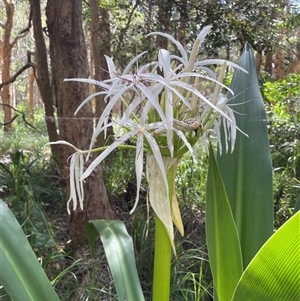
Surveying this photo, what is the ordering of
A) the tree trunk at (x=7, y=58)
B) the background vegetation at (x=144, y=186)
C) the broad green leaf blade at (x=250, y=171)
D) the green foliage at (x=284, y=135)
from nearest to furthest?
the broad green leaf blade at (x=250, y=171)
the background vegetation at (x=144, y=186)
the green foliage at (x=284, y=135)
the tree trunk at (x=7, y=58)

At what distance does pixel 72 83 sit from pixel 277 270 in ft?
3.78

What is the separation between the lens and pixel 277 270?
0.37 metres

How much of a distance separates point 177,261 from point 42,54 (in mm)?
1708

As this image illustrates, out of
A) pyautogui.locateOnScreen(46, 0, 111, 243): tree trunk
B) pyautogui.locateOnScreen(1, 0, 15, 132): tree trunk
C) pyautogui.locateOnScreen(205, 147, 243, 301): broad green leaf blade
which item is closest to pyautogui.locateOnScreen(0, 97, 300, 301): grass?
pyautogui.locateOnScreen(46, 0, 111, 243): tree trunk

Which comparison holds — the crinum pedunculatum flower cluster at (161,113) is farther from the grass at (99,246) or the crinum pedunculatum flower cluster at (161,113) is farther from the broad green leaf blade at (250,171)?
the grass at (99,246)

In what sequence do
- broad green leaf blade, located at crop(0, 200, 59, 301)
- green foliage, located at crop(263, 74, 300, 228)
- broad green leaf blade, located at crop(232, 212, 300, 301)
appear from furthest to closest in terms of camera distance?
green foliage, located at crop(263, 74, 300, 228) → broad green leaf blade, located at crop(0, 200, 59, 301) → broad green leaf blade, located at crop(232, 212, 300, 301)

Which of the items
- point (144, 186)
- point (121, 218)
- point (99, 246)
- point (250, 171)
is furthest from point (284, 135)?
point (250, 171)

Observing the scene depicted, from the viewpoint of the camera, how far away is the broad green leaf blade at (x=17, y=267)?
0.45 m

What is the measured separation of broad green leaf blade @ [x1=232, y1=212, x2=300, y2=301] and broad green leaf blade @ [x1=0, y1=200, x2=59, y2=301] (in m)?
0.25

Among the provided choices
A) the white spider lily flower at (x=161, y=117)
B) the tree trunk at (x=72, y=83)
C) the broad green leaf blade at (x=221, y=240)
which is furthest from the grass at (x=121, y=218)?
the white spider lily flower at (x=161, y=117)

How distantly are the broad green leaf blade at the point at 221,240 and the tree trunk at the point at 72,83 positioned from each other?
2.80 ft

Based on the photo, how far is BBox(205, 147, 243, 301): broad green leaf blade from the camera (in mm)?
544

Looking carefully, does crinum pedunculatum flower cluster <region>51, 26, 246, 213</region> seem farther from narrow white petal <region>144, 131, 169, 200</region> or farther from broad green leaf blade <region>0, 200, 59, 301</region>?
broad green leaf blade <region>0, 200, 59, 301</region>

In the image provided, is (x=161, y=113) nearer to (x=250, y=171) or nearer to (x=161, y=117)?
(x=161, y=117)
